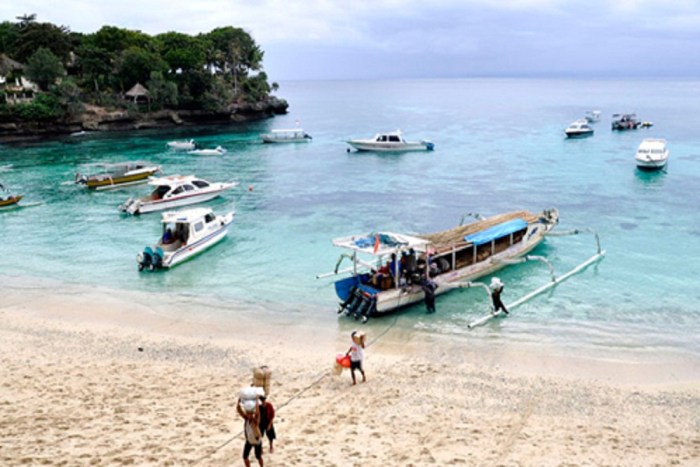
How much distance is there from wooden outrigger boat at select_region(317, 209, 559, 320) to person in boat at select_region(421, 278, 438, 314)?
1.43 feet

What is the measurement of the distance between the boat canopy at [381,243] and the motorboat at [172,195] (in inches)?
741

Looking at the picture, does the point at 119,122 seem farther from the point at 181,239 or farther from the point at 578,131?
the point at 181,239

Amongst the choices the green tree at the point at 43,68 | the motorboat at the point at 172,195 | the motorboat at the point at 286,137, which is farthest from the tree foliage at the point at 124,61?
the motorboat at the point at 172,195

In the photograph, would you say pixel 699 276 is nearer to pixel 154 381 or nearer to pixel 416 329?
pixel 416 329

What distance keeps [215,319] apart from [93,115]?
69.0 metres

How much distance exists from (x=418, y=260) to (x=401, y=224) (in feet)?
41.8

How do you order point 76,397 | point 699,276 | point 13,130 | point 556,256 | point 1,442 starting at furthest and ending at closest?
point 13,130 → point 556,256 → point 699,276 → point 76,397 → point 1,442

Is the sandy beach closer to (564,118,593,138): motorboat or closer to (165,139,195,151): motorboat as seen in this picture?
(165,139,195,151): motorboat

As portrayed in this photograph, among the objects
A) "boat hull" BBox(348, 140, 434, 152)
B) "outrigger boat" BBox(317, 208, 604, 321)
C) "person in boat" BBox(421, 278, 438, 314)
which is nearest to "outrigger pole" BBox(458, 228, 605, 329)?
"outrigger boat" BBox(317, 208, 604, 321)

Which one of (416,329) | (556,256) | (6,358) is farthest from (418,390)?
(556,256)

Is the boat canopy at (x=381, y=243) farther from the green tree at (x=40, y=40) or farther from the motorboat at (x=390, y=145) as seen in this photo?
the green tree at (x=40, y=40)

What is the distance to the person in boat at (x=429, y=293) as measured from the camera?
19.7 m

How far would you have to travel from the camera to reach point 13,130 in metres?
71.8

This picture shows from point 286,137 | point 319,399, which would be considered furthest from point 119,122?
point 319,399
